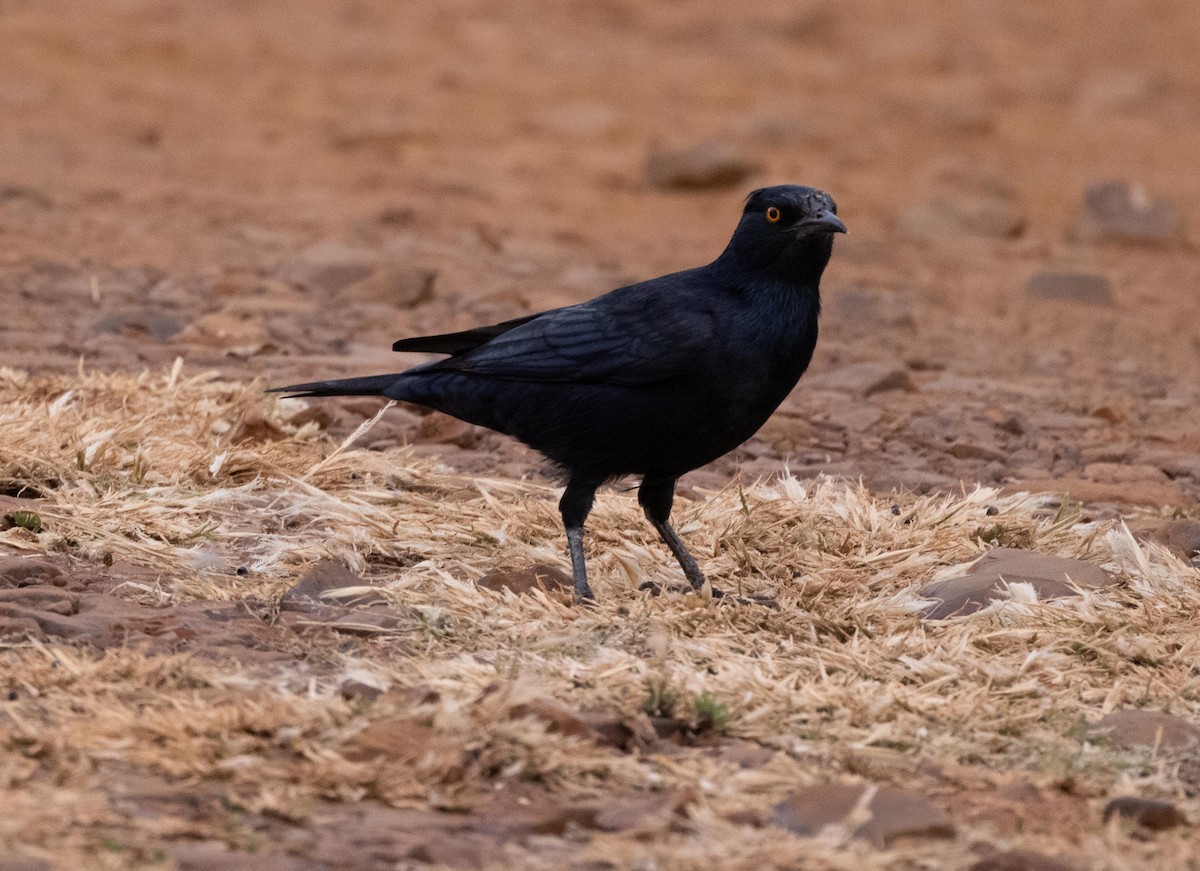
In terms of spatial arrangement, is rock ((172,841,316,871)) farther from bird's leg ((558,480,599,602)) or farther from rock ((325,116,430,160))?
rock ((325,116,430,160))

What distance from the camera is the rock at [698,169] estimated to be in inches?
551

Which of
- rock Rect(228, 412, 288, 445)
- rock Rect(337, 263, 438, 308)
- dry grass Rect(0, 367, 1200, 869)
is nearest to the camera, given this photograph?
dry grass Rect(0, 367, 1200, 869)

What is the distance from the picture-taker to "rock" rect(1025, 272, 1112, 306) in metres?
11.0

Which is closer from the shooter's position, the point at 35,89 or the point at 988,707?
the point at 988,707

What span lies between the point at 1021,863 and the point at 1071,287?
839 centimetres

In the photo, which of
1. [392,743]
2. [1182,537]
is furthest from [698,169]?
[392,743]

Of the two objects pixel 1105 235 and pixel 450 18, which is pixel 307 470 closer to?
pixel 1105 235

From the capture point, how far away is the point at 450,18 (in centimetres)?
1902

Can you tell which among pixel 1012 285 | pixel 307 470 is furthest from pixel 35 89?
pixel 307 470

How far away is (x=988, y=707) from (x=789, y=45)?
1593 centimetres

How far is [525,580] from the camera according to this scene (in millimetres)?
4891

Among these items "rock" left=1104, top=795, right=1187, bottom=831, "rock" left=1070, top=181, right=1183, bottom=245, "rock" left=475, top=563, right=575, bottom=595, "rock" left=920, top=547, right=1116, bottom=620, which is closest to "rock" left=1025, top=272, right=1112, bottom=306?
"rock" left=1070, top=181, right=1183, bottom=245

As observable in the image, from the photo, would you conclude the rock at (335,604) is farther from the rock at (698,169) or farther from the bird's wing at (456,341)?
the rock at (698,169)

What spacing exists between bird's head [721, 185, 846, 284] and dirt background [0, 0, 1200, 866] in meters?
1.49
